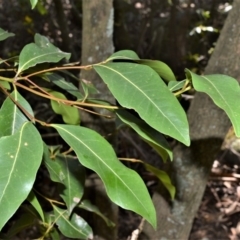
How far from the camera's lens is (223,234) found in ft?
6.99

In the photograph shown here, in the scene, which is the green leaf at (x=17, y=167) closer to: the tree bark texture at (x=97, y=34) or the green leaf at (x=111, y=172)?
the green leaf at (x=111, y=172)

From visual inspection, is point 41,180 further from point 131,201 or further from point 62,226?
point 131,201

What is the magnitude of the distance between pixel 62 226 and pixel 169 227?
0.52m

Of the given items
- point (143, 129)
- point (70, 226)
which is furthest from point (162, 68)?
point (70, 226)

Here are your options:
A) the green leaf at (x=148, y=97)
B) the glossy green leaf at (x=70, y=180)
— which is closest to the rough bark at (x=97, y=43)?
the glossy green leaf at (x=70, y=180)

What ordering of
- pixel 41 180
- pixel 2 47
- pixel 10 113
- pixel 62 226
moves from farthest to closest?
pixel 2 47 < pixel 41 180 < pixel 62 226 < pixel 10 113

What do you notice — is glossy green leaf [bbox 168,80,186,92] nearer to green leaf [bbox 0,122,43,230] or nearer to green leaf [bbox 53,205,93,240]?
green leaf [bbox 0,122,43,230]

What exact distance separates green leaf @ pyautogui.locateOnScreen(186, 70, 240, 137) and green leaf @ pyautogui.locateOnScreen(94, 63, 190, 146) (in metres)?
0.05

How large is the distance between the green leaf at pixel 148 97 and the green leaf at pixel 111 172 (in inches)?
3.8

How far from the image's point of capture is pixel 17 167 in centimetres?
62

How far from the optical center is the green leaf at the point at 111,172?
2.13ft

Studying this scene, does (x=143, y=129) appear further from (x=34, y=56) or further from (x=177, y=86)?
(x=34, y=56)

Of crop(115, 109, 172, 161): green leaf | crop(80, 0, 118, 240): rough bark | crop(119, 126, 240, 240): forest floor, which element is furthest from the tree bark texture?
crop(119, 126, 240, 240): forest floor

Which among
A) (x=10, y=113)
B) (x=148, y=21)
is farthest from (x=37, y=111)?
(x=10, y=113)
